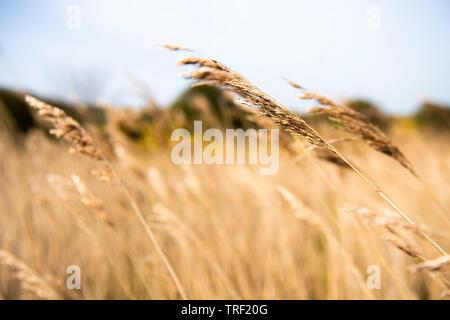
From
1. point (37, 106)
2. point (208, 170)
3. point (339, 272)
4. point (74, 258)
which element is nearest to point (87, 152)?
point (37, 106)

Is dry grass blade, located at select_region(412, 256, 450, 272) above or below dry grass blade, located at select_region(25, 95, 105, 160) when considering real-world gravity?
below

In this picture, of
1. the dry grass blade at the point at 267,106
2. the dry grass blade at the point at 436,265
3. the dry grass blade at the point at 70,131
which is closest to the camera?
the dry grass blade at the point at 436,265

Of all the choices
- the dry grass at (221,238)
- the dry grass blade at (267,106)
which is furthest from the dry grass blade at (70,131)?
the dry grass blade at (267,106)

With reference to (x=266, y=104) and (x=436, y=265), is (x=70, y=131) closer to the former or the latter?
(x=266, y=104)

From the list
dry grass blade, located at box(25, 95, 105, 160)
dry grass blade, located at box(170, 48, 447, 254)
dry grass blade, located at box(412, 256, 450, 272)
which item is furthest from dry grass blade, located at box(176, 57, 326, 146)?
dry grass blade, located at box(25, 95, 105, 160)

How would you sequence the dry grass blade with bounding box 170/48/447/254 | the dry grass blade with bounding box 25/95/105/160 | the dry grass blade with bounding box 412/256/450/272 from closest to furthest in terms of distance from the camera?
1. the dry grass blade with bounding box 412/256/450/272
2. the dry grass blade with bounding box 170/48/447/254
3. the dry grass blade with bounding box 25/95/105/160

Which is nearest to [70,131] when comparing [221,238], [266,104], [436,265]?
[266,104]

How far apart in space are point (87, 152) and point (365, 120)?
792 mm

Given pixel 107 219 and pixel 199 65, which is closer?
pixel 199 65

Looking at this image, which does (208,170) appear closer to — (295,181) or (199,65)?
(295,181)

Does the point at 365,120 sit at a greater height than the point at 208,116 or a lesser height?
lesser

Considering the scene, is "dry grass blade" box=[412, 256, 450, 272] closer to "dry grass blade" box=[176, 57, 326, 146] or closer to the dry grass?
the dry grass

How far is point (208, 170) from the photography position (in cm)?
315

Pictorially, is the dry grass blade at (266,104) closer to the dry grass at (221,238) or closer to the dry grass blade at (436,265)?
the dry grass at (221,238)
